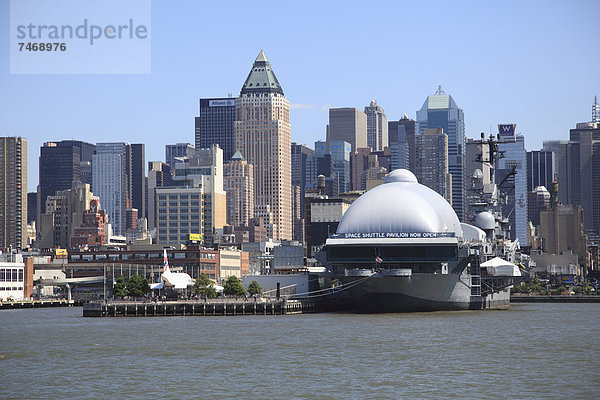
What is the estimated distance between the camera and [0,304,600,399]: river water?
182ft

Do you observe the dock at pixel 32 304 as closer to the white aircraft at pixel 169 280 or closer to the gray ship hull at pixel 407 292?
the white aircraft at pixel 169 280

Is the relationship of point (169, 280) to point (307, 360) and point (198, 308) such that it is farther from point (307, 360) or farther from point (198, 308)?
point (307, 360)

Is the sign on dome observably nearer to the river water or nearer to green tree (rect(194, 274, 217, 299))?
the river water

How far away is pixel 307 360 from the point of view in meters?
67.9

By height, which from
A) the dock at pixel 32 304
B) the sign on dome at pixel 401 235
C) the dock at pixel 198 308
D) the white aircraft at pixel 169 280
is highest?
the sign on dome at pixel 401 235

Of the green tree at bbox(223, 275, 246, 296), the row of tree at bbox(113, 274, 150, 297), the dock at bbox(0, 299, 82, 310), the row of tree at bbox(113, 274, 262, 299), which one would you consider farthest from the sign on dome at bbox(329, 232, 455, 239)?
the dock at bbox(0, 299, 82, 310)

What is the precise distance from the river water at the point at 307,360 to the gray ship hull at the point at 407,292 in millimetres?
11087

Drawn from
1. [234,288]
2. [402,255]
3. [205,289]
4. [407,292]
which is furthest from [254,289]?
[407,292]

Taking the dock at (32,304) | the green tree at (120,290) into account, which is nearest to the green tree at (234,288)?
the green tree at (120,290)

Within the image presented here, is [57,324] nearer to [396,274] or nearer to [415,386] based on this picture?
[396,274]

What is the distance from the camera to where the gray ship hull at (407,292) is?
116m

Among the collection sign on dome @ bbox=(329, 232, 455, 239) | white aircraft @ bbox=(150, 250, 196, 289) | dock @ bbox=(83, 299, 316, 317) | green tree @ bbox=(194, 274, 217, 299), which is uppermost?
sign on dome @ bbox=(329, 232, 455, 239)

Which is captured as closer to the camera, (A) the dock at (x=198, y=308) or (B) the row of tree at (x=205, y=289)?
(A) the dock at (x=198, y=308)

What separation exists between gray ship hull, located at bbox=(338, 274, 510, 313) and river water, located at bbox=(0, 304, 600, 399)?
11.1 meters
